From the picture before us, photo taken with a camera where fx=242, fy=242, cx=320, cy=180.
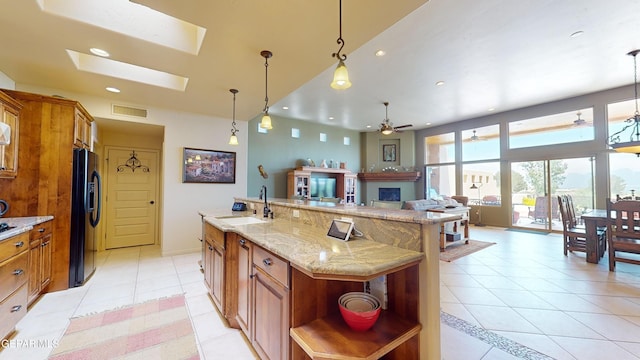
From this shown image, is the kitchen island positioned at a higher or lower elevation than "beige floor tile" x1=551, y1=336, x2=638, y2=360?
higher

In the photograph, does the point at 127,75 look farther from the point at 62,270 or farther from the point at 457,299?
the point at 457,299

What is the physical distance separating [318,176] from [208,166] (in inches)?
139

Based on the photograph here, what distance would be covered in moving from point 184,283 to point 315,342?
8.74ft

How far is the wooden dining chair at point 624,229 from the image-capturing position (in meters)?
3.13

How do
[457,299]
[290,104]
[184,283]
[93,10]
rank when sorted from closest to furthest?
[93,10]
[457,299]
[184,283]
[290,104]

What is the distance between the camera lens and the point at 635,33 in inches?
128

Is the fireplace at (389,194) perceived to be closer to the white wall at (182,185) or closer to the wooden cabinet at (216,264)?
the white wall at (182,185)

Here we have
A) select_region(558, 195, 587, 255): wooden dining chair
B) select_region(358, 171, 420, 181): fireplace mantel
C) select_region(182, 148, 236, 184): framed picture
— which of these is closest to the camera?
select_region(558, 195, 587, 255): wooden dining chair

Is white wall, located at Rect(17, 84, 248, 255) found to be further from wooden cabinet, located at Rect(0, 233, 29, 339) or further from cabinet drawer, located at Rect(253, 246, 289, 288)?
cabinet drawer, located at Rect(253, 246, 289, 288)

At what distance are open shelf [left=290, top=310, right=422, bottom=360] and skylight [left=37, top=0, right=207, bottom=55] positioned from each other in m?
2.68

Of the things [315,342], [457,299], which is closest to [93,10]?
[315,342]

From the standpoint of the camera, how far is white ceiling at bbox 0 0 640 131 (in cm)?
205

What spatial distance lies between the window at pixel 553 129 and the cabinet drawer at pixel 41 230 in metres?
9.66

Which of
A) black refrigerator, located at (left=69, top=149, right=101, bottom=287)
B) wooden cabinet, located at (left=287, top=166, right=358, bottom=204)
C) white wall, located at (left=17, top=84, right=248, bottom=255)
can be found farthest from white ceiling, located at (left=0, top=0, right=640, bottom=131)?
wooden cabinet, located at (left=287, top=166, right=358, bottom=204)
